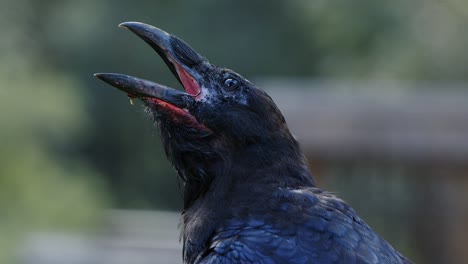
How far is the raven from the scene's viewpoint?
12.3ft

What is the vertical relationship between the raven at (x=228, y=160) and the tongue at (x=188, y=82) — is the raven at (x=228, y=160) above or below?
below

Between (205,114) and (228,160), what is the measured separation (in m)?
0.20

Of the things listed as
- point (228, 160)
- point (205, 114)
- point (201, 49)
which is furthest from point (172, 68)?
point (201, 49)

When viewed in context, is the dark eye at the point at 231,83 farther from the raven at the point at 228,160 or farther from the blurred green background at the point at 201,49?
the blurred green background at the point at 201,49

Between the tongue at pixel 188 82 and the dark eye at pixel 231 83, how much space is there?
0.38 ft

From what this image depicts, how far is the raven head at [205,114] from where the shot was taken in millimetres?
3965

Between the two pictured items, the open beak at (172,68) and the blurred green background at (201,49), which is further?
the blurred green background at (201,49)

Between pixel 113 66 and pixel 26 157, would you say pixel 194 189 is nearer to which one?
pixel 26 157

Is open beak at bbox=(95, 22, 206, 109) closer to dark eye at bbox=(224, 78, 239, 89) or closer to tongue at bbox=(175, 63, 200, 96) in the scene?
tongue at bbox=(175, 63, 200, 96)

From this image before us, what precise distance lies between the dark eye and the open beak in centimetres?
11

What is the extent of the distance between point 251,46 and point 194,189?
21325 millimetres

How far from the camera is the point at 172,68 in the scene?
4043 mm

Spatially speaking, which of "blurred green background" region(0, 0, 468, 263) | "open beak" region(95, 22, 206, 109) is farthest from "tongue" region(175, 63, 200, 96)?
"blurred green background" region(0, 0, 468, 263)

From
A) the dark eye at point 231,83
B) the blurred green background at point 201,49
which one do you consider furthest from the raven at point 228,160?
the blurred green background at point 201,49
